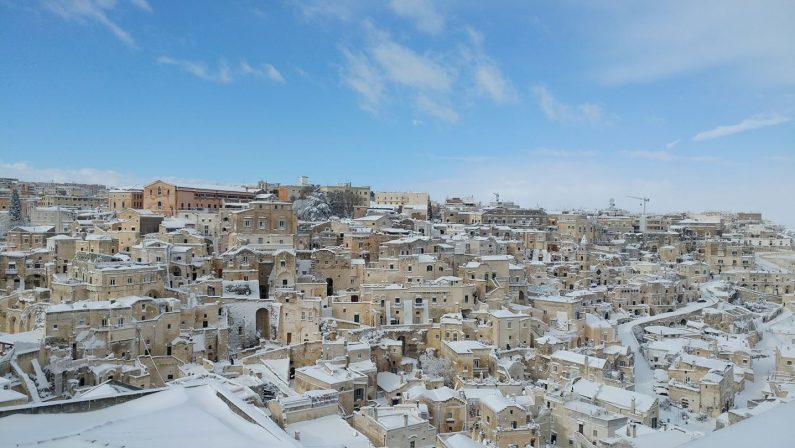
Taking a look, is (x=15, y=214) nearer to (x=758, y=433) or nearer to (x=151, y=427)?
(x=151, y=427)

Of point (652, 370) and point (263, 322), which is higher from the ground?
point (263, 322)

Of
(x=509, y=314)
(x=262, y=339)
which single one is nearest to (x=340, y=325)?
(x=262, y=339)

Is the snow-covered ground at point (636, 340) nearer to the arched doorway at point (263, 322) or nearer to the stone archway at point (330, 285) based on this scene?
the stone archway at point (330, 285)

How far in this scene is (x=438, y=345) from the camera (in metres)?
20.1

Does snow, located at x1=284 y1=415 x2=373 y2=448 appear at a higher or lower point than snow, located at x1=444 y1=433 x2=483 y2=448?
higher

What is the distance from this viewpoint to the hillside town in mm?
12195

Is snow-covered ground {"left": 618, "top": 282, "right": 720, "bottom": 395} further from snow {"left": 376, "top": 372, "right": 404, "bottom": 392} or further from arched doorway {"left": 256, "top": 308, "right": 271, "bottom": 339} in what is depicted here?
arched doorway {"left": 256, "top": 308, "right": 271, "bottom": 339}

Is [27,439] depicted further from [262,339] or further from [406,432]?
[262,339]

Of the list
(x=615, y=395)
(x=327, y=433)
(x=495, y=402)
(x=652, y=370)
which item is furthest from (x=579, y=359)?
(x=327, y=433)

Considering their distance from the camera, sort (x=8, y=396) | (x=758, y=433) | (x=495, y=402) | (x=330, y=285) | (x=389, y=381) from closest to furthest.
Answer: (x=758, y=433) → (x=8, y=396) → (x=495, y=402) → (x=389, y=381) → (x=330, y=285)

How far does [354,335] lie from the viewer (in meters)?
18.9

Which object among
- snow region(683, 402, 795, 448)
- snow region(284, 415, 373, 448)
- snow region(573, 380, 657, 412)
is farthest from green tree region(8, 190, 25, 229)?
snow region(683, 402, 795, 448)

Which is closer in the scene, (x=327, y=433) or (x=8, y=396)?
(x=8, y=396)

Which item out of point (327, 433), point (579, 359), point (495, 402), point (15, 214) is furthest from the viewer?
point (15, 214)
